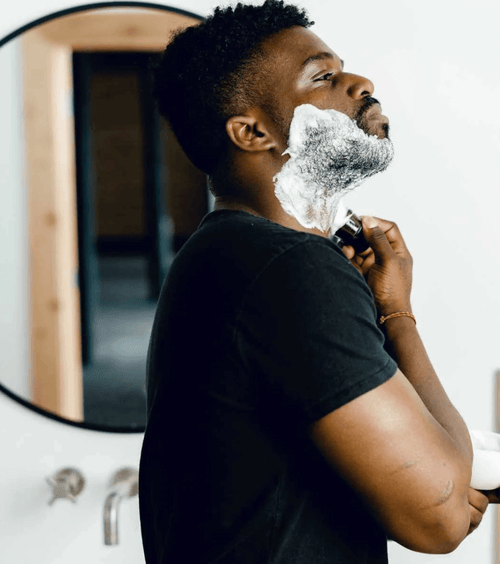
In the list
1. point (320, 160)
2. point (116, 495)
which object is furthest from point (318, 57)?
point (116, 495)

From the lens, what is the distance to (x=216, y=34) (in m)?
0.80

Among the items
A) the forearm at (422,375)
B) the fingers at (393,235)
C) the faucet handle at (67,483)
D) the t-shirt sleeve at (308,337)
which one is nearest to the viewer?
the t-shirt sleeve at (308,337)

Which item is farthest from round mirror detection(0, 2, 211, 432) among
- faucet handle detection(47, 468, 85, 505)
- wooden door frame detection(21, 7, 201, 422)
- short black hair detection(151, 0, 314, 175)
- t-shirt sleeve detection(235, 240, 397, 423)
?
t-shirt sleeve detection(235, 240, 397, 423)

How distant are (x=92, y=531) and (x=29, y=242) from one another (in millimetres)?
628

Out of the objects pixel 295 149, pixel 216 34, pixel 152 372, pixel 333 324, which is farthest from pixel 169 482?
pixel 216 34

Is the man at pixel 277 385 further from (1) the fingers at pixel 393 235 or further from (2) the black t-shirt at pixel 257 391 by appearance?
(1) the fingers at pixel 393 235

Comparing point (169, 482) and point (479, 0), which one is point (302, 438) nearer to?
point (169, 482)

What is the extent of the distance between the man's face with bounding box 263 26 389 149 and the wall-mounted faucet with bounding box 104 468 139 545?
0.76 metres

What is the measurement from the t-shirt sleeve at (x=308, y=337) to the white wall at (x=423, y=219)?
72 cm

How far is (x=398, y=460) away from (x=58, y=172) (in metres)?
1.00

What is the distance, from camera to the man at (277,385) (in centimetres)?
59

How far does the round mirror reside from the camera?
1.28 m

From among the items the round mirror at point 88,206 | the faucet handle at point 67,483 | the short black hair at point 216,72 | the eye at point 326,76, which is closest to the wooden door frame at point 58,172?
the round mirror at point 88,206

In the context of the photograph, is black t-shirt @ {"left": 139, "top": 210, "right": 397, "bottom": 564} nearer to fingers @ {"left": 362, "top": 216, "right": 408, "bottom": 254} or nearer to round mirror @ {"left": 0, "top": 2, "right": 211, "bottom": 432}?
fingers @ {"left": 362, "top": 216, "right": 408, "bottom": 254}
